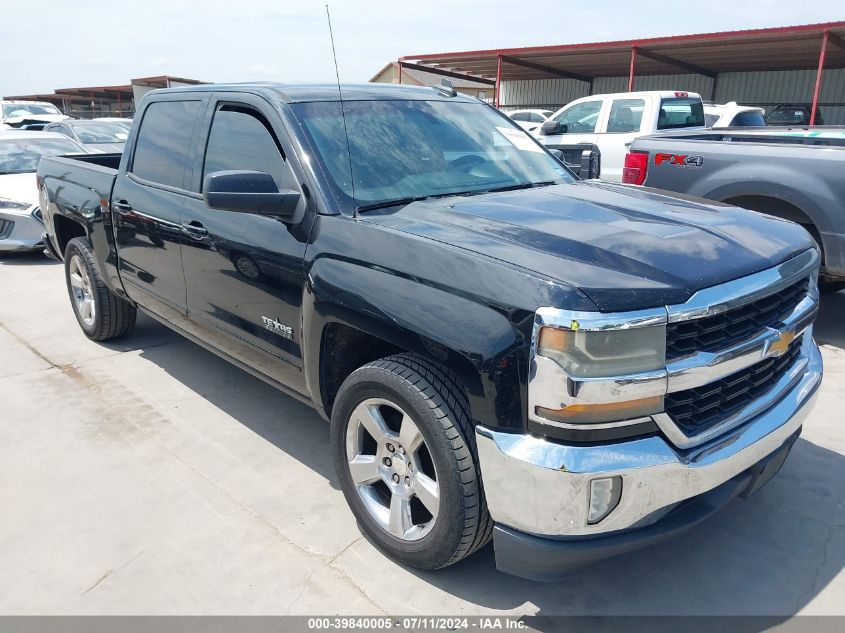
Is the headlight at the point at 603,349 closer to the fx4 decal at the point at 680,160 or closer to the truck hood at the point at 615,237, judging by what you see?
the truck hood at the point at 615,237

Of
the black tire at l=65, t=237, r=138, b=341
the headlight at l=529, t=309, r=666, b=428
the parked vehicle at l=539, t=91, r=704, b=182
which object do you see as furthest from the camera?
the parked vehicle at l=539, t=91, r=704, b=182

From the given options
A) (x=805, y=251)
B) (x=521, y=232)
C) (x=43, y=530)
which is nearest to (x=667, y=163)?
(x=805, y=251)

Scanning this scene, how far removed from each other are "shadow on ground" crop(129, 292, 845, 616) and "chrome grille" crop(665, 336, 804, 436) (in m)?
0.65

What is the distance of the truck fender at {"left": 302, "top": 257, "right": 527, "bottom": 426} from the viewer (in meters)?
2.14

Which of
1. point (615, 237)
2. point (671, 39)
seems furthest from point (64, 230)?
point (671, 39)

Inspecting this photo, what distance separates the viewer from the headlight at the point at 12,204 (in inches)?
332

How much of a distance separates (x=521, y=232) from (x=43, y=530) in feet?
8.02

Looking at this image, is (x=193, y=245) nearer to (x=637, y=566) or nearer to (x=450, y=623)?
(x=450, y=623)

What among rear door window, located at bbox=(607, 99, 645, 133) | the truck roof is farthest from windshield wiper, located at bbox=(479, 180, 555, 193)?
rear door window, located at bbox=(607, 99, 645, 133)

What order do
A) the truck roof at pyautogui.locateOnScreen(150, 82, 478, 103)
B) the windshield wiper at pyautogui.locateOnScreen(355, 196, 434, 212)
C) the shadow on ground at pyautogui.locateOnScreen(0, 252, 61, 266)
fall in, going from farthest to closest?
1. the shadow on ground at pyautogui.locateOnScreen(0, 252, 61, 266)
2. the truck roof at pyautogui.locateOnScreen(150, 82, 478, 103)
3. the windshield wiper at pyautogui.locateOnScreen(355, 196, 434, 212)

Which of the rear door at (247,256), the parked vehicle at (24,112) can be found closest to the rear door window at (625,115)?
the rear door at (247,256)

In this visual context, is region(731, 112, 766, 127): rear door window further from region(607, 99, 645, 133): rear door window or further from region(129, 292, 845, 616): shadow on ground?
region(129, 292, 845, 616): shadow on ground

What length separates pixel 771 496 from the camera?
3221 mm

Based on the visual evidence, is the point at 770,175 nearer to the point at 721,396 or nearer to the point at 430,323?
the point at 721,396
